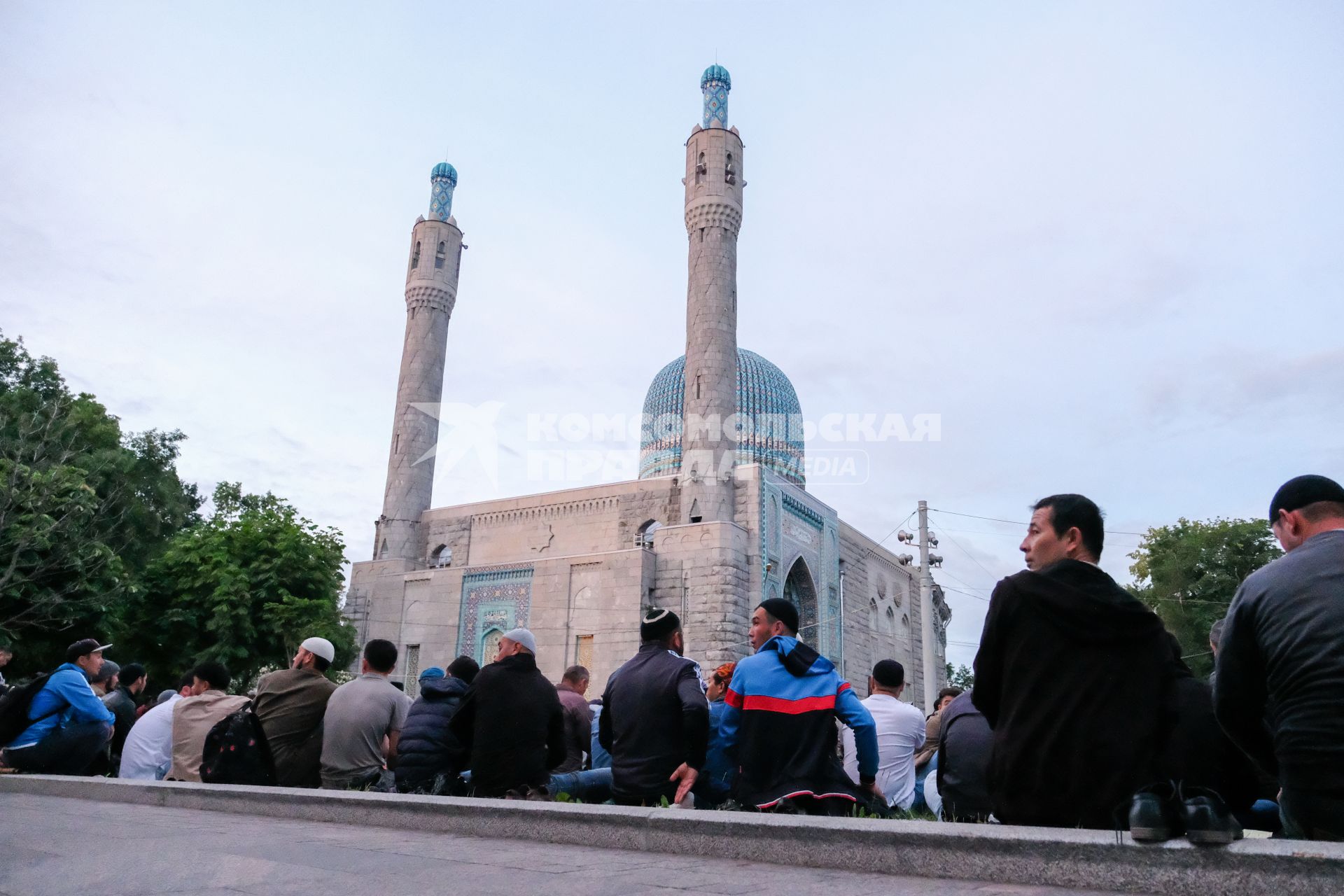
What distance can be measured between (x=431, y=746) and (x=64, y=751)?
3.02 metres

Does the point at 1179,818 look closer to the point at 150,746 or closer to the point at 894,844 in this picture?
the point at 894,844

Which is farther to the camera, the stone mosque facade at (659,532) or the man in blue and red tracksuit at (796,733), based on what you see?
the stone mosque facade at (659,532)

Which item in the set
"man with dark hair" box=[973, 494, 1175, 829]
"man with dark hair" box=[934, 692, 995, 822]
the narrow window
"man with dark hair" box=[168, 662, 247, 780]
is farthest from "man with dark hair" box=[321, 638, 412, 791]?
the narrow window

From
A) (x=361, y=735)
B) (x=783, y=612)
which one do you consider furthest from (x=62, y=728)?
(x=783, y=612)

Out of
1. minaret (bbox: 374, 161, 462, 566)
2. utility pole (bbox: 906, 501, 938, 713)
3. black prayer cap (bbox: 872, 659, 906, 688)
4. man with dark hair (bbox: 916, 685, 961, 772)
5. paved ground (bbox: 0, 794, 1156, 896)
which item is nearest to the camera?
paved ground (bbox: 0, 794, 1156, 896)

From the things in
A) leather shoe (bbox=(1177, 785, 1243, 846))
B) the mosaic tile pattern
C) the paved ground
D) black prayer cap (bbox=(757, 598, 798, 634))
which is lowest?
the paved ground

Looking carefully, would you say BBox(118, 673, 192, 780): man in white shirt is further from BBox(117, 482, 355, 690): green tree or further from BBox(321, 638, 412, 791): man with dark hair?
BBox(117, 482, 355, 690): green tree

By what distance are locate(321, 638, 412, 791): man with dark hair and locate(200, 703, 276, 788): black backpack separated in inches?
13.6

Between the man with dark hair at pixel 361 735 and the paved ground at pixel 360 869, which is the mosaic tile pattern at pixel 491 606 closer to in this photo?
the man with dark hair at pixel 361 735

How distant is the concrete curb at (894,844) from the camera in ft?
6.41

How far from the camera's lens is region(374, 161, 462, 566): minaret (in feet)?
80.7

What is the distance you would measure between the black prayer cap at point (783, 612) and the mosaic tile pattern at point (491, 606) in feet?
58.0

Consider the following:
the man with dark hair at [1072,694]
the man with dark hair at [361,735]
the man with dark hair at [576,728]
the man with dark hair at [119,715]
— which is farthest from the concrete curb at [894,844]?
the man with dark hair at [119,715]

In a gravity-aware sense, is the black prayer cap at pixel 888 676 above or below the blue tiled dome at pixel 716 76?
below
